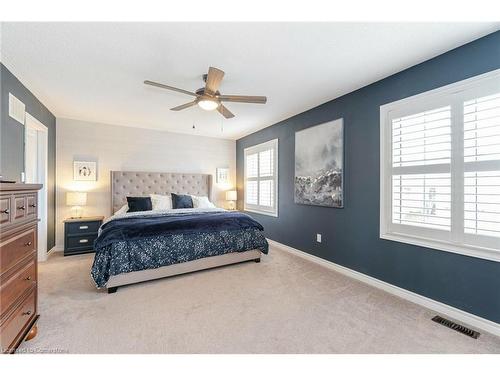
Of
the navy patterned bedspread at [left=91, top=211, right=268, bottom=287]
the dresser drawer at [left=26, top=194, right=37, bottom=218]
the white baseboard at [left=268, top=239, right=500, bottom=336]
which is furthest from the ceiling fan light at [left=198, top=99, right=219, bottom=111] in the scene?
the white baseboard at [left=268, top=239, right=500, bottom=336]

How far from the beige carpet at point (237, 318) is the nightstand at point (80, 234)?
0.92 metres

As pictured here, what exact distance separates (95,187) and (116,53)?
10.6 ft

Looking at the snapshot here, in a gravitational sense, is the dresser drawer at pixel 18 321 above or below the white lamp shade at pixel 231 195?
below

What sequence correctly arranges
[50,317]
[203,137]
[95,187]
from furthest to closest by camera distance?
1. [203,137]
2. [95,187]
3. [50,317]

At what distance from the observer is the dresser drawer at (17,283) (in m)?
1.40

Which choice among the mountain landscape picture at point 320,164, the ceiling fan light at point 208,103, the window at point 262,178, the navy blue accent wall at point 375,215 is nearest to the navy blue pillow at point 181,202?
the window at point 262,178

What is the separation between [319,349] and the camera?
170 centimetres

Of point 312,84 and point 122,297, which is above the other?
point 312,84

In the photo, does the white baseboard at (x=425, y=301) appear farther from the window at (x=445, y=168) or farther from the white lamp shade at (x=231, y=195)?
the white lamp shade at (x=231, y=195)

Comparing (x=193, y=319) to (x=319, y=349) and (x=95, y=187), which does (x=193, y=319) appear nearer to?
(x=319, y=349)

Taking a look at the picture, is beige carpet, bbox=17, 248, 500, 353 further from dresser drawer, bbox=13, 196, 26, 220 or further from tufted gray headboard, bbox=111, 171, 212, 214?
tufted gray headboard, bbox=111, 171, 212, 214

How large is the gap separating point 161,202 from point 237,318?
3.10 metres

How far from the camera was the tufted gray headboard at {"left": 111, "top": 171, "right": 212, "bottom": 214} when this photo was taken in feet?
15.2
